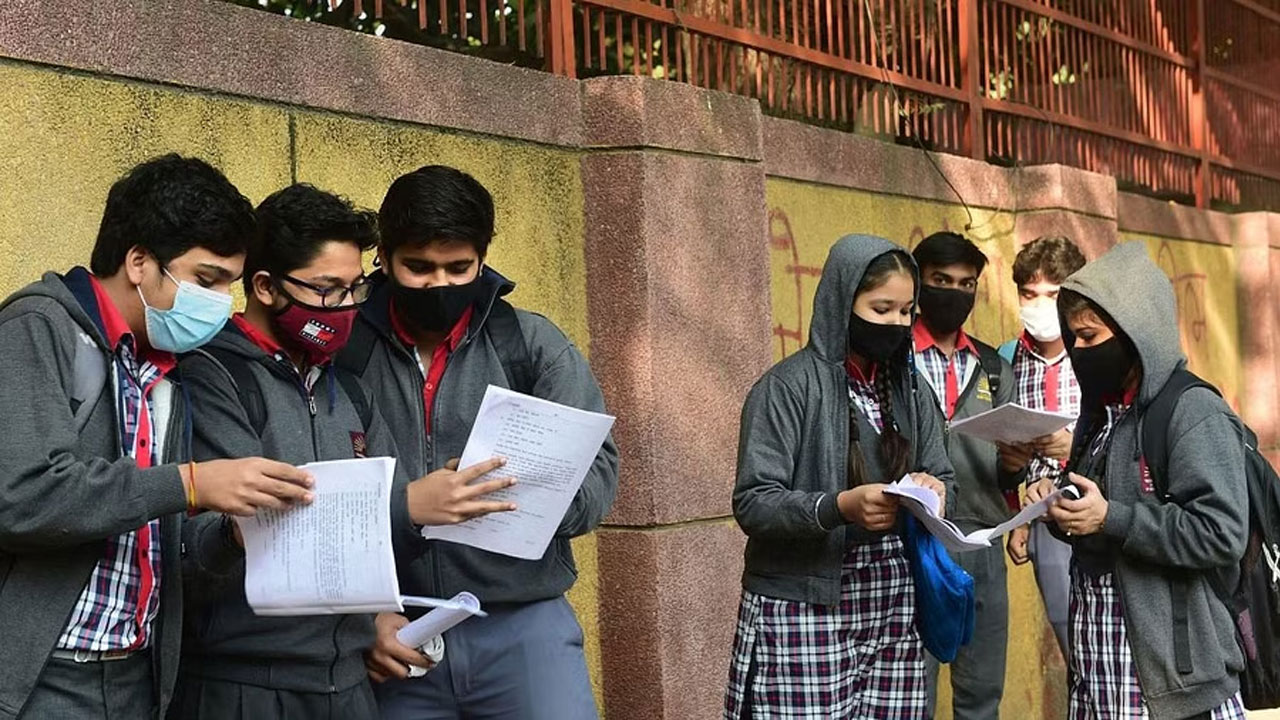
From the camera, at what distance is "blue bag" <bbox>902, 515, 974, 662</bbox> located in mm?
4613

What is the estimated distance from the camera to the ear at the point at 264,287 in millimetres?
3855

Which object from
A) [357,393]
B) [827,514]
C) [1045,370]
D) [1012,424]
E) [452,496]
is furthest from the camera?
[1045,370]

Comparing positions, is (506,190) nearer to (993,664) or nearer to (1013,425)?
(1013,425)

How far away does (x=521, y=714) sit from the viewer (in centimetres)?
403

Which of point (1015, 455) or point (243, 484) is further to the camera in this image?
point (1015, 455)

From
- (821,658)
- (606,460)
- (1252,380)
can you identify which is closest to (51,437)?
(606,460)

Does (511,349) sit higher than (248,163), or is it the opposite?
(248,163)

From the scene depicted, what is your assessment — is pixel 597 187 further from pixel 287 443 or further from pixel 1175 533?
pixel 287 443

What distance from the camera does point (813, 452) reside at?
4785mm

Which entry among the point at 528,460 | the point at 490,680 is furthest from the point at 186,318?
the point at 490,680

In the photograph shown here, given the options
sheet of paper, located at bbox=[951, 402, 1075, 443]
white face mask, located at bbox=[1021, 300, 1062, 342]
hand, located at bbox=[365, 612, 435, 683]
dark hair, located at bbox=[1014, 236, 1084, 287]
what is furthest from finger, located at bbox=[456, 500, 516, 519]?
dark hair, located at bbox=[1014, 236, 1084, 287]

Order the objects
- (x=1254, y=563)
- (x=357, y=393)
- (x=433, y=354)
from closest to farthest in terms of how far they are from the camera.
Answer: (x=357, y=393), (x=433, y=354), (x=1254, y=563)

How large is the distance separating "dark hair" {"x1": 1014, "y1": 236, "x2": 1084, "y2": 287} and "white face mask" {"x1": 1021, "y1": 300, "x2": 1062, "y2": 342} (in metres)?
0.11

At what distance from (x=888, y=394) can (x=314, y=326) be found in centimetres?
178
